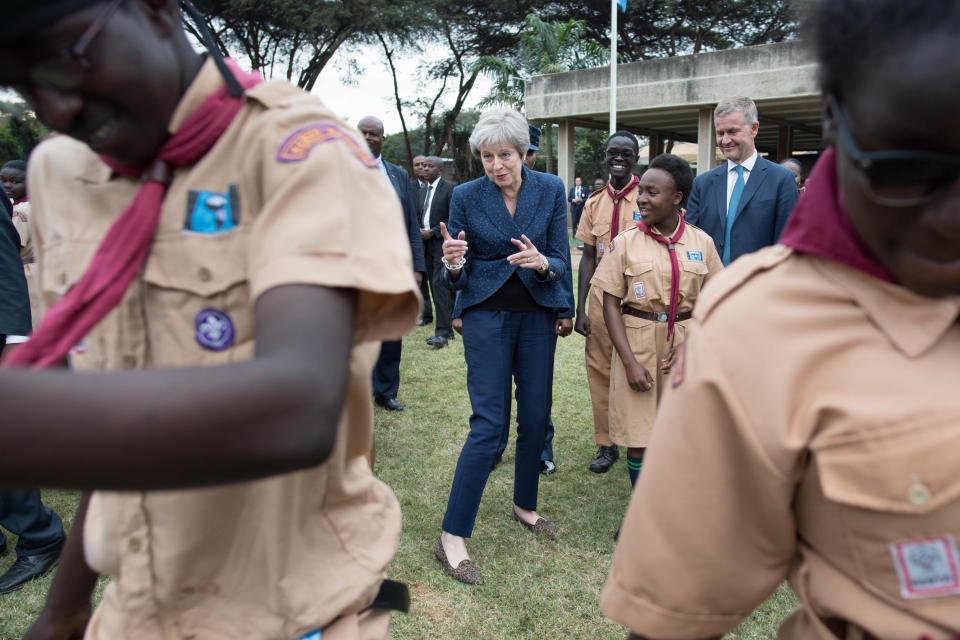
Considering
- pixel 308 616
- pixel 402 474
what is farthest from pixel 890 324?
pixel 402 474

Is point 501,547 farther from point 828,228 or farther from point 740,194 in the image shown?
point 828,228

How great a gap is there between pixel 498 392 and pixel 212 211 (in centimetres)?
261

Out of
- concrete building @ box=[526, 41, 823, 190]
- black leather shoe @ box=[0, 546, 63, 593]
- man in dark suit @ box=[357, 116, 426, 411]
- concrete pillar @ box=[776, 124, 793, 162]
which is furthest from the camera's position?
concrete pillar @ box=[776, 124, 793, 162]

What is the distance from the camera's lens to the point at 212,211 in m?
1.00

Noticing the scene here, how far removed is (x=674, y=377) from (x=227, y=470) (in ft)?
2.06

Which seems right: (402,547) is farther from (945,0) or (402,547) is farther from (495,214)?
(945,0)

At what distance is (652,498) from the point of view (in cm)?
103

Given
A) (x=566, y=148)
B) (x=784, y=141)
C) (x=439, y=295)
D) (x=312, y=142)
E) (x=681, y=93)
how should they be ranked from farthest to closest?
(x=784, y=141) → (x=566, y=148) → (x=681, y=93) → (x=439, y=295) → (x=312, y=142)

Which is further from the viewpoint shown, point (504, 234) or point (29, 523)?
point (504, 234)

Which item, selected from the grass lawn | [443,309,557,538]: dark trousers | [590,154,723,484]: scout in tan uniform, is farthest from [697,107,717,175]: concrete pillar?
[443,309,557,538]: dark trousers

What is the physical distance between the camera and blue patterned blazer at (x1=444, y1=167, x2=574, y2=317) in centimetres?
362

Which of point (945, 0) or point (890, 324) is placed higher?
point (945, 0)

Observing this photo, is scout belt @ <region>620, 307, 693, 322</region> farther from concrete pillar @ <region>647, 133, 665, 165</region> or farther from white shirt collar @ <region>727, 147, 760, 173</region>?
concrete pillar @ <region>647, 133, 665, 165</region>

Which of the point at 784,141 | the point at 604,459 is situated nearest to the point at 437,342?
the point at 604,459
